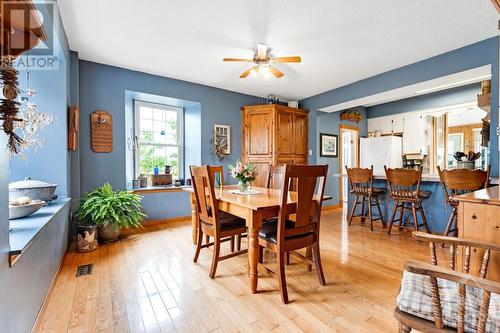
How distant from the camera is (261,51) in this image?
2.76 m

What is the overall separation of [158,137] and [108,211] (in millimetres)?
1759

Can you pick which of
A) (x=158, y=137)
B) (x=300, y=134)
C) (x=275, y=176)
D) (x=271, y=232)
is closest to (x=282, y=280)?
(x=271, y=232)

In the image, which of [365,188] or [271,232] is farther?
[365,188]

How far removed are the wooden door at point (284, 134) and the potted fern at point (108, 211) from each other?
8.84 ft

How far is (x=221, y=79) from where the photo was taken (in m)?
3.97

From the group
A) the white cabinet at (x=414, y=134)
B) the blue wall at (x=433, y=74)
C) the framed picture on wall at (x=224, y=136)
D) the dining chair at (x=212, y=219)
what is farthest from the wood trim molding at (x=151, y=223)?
the white cabinet at (x=414, y=134)

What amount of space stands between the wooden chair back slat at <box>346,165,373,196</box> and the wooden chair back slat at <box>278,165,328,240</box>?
6.92 feet

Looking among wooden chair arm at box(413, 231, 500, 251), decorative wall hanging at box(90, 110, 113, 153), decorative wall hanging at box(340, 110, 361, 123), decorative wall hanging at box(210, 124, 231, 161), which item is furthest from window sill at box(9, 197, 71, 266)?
decorative wall hanging at box(340, 110, 361, 123)

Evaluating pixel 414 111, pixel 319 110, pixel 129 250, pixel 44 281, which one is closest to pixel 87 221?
pixel 129 250

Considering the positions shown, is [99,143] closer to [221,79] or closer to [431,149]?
[221,79]

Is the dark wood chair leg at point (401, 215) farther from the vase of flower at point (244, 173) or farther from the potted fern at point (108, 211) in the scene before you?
the potted fern at point (108, 211)

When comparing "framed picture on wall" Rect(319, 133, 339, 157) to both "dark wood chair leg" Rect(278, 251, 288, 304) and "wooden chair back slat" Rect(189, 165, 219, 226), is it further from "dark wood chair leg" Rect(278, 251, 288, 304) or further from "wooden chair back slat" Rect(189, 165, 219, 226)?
"dark wood chair leg" Rect(278, 251, 288, 304)

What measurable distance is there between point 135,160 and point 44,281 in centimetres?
246

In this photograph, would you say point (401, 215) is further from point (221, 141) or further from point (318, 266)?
point (221, 141)
